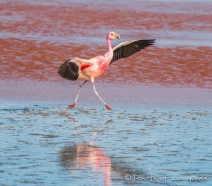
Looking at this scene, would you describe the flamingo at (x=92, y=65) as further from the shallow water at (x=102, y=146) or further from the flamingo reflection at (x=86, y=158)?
the flamingo reflection at (x=86, y=158)

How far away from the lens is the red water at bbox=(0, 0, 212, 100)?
50.8ft

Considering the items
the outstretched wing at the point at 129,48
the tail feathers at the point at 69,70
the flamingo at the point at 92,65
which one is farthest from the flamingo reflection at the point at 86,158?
the outstretched wing at the point at 129,48

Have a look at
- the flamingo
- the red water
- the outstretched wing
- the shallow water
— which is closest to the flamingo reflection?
the shallow water

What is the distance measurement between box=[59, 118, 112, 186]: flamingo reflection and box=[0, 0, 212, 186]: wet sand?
0.01 metres

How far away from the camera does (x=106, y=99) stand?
13.2m

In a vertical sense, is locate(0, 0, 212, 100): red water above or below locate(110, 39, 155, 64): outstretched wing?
below

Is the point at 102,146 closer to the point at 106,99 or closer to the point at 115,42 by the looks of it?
the point at 106,99

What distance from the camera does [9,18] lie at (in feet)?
70.9

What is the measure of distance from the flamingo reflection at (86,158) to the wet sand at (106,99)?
1 centimetres

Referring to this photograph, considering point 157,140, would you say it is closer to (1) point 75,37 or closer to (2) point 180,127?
(2) point 180,127

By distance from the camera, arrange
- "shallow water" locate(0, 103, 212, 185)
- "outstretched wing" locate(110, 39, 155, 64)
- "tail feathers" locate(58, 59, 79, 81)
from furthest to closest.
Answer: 1. "outstretched wing" locate(110, 39, 155, 64)
2. "tail feathers" locate(58, 59, 79, 81)
3. "shallow water" locate(0, 103, 212, 185)

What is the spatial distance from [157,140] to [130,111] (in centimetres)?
231

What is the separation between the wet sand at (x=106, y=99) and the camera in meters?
8.25

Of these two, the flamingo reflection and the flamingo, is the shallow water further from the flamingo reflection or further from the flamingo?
the flamingo
